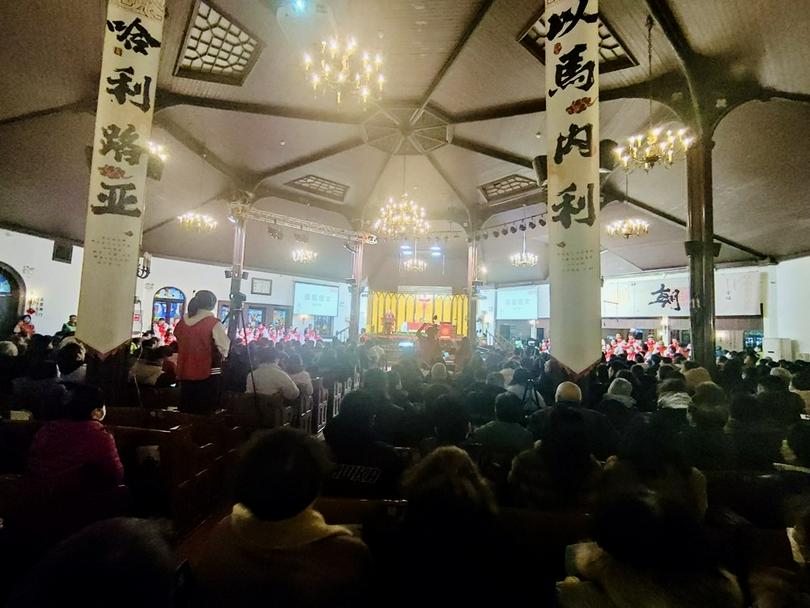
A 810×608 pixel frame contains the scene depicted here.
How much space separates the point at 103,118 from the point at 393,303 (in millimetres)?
15799

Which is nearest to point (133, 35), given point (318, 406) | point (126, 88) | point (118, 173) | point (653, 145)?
point (126, 88)

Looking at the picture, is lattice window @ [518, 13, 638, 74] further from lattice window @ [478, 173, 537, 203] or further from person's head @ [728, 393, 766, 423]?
person's head @ [728, 393, 766, 423]

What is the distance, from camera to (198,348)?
137 inches

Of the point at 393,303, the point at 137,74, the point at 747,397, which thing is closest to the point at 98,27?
the point at 137,74

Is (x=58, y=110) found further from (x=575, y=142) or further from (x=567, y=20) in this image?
(x=575, y=142)

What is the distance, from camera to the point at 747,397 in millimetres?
2727

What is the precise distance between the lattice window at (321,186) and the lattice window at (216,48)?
178 inches

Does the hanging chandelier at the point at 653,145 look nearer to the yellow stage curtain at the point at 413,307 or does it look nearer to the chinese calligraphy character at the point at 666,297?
the chinese calligraphy character at the point at 666,297

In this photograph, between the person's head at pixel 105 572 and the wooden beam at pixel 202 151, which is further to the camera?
the wooden beam at pixel 202 151

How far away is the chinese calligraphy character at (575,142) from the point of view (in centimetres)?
300

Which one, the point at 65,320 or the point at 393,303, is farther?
the point at 393,303

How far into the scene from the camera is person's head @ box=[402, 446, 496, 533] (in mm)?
1149

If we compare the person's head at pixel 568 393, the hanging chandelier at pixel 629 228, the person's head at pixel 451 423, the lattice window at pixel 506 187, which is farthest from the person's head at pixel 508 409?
the lattice window at pixel 506 187

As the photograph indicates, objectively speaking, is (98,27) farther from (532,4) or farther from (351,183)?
(351,183)
